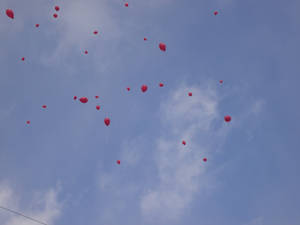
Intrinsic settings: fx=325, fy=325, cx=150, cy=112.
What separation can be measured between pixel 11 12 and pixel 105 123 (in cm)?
600

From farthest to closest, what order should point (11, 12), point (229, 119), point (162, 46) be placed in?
point (229, 119) → point (162, 46) → point (11, 12)

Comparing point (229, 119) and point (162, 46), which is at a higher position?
point (162, 46)

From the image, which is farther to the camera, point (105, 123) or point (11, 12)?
point (105, 123)

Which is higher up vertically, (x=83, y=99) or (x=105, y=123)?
(x=83, y=99)

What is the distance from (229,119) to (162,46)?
15.5 feet

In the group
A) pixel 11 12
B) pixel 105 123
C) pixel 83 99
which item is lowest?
pixel 105 123

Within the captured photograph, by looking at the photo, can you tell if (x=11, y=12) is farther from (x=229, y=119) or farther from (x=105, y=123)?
(x=229, y=119)

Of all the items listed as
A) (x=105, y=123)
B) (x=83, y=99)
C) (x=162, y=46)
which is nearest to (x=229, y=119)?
(x=162, y=46)

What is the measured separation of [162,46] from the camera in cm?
1434

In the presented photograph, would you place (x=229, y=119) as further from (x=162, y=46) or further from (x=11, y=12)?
(x=11, y=12)

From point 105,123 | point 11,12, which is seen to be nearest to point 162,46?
point 105,123

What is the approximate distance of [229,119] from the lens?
50.9 feet

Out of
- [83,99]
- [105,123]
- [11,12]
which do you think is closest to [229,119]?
[105,123]

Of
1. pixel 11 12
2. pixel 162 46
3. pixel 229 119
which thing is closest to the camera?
pixel 11 12
